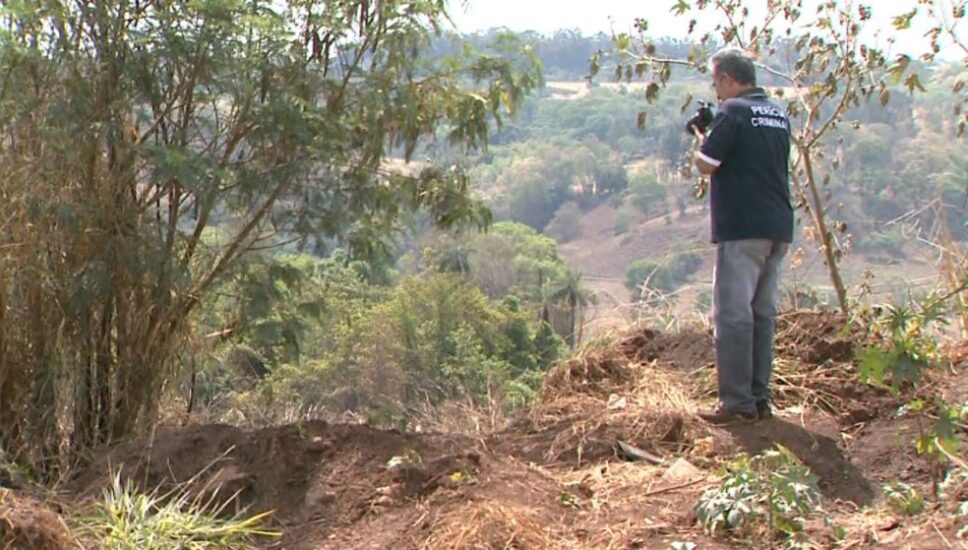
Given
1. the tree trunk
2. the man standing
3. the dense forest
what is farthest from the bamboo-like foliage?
the tree trunk

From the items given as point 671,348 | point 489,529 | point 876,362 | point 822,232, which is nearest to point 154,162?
point 489,529

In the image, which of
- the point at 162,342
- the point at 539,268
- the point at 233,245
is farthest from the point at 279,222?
the point at 539,268

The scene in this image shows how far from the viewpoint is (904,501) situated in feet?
12.6

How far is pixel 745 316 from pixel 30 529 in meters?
3.02

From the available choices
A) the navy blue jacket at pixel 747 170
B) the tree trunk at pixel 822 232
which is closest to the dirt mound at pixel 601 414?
the navy blue jacket at pixel 747 170

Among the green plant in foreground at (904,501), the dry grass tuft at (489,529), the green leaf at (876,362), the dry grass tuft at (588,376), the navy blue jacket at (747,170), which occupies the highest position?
the navy blue jacket at (747,170)

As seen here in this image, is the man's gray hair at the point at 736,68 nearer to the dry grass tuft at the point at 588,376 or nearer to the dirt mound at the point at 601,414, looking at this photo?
the dirt mound at the point at 601,414

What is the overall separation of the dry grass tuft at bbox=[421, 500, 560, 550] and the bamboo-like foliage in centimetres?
177

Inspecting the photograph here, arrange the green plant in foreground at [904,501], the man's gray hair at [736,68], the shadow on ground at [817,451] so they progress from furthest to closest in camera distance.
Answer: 1. the man's gray hair at [736,68]
2. the shadow on ground at [817,451]
3. the green plant in foreground at [904,501]

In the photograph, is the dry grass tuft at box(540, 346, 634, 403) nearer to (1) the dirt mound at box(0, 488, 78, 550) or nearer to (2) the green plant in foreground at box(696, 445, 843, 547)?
(2) the green plant in foreground at box(696, 445, 843, 547)

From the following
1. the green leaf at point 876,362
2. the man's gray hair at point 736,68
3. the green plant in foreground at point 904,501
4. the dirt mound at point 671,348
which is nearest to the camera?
the green leaf at point 876,362

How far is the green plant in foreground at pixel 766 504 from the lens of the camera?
11.6ft

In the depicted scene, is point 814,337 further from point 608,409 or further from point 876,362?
point 876,362

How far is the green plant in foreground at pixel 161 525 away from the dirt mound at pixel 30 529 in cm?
13
